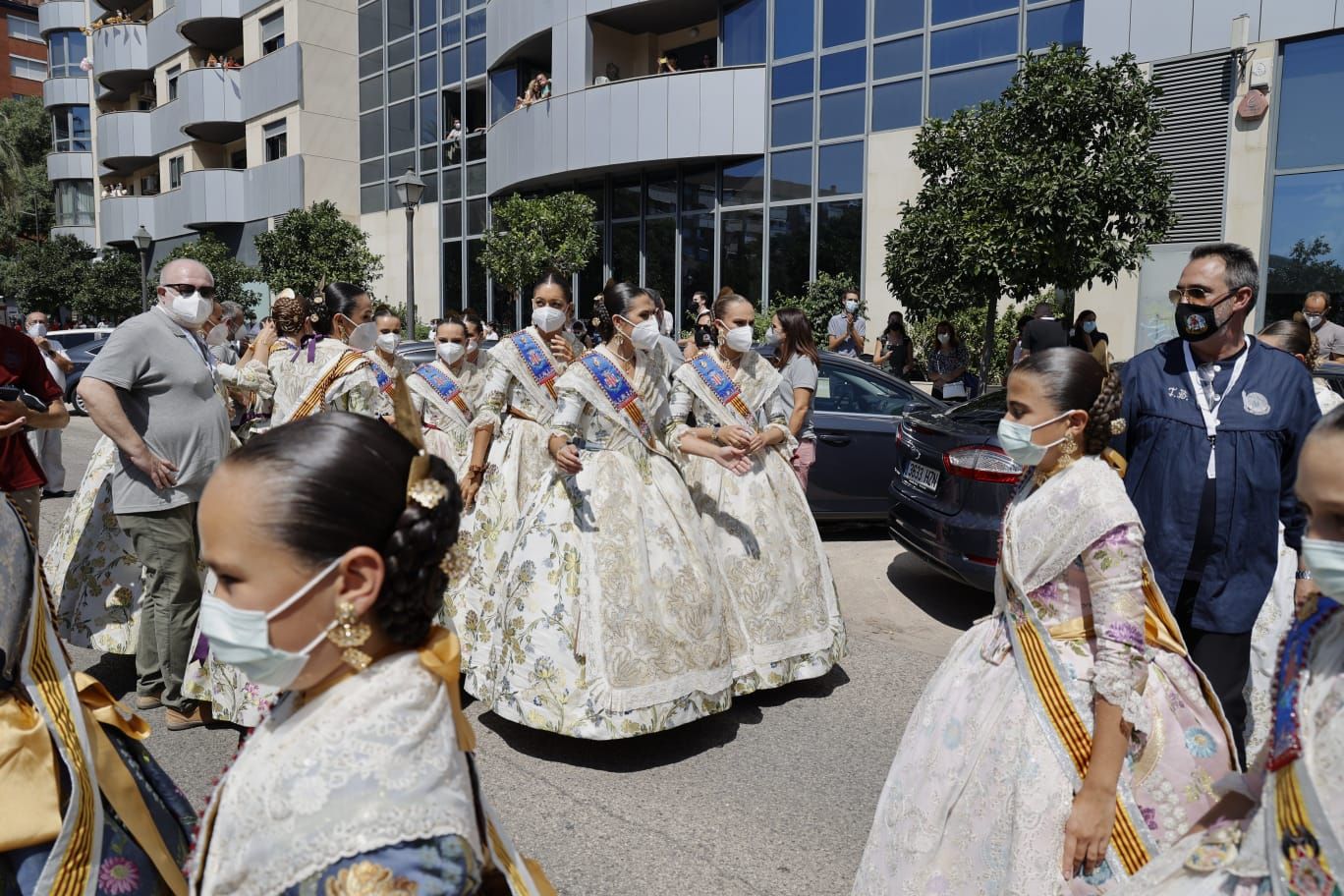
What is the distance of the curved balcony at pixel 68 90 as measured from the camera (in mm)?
42719

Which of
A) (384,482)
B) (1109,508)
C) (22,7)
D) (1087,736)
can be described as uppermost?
(22,7)

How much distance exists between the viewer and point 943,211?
1127cm

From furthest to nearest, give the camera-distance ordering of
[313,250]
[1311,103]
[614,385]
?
[313,250] < [1311,103] < [614,385]

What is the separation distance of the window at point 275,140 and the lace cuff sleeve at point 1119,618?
104 feet

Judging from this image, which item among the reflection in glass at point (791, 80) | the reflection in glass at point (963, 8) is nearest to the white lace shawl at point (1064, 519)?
the reflection in glass at point (963, 8)

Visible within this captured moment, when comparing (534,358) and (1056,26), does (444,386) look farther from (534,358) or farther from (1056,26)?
(1056,26)

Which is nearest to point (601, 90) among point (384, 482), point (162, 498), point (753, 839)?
point (162, 498)

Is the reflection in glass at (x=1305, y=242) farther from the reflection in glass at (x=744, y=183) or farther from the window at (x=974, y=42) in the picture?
the reflection in glass at (x=744, y=183)

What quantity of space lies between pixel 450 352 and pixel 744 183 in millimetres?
13803

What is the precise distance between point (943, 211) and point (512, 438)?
7.28 m

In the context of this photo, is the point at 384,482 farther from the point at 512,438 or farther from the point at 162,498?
the point at 512,438

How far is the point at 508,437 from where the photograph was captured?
5.85 meters

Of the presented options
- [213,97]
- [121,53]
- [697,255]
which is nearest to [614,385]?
[697,255]

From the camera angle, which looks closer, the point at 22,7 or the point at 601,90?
the point at 601,90
